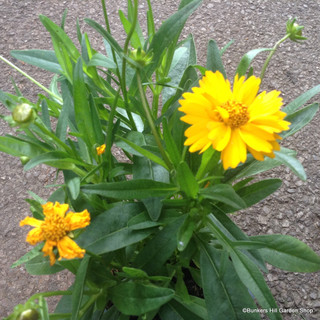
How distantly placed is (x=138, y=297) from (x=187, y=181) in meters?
0.15

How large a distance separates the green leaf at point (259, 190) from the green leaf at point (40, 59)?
0.33 metres

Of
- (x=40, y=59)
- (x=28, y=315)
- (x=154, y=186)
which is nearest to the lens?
(x=28, y=315)

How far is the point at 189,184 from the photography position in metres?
0.46

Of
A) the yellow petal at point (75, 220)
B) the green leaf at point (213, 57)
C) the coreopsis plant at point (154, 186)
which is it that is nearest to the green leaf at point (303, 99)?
the coreopsis plant at point (154, 186)

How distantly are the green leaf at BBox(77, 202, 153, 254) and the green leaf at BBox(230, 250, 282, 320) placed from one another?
0.39ft

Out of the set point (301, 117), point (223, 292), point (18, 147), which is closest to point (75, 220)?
point (18, 147)

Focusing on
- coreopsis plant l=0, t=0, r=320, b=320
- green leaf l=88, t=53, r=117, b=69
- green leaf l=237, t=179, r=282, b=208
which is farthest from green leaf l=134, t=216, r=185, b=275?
green leaf l=88, t=53, r=117, b=69

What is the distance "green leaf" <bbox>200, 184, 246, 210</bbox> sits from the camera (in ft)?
1.42

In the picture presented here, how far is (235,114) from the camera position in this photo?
0.41 meters

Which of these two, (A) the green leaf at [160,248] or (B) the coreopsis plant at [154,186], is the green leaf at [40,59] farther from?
(A) the green leaf at [160,248]

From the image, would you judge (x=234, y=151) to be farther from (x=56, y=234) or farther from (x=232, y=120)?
(x=56, y=234)

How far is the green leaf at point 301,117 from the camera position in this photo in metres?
0.51

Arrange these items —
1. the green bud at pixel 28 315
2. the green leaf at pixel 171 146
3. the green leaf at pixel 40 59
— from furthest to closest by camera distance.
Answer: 1. the green leaf at pixel 40 59
2. the green leaf at pixel 171 146
3. the green bud at pixel 28 315

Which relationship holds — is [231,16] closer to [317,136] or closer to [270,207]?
[317,136]
